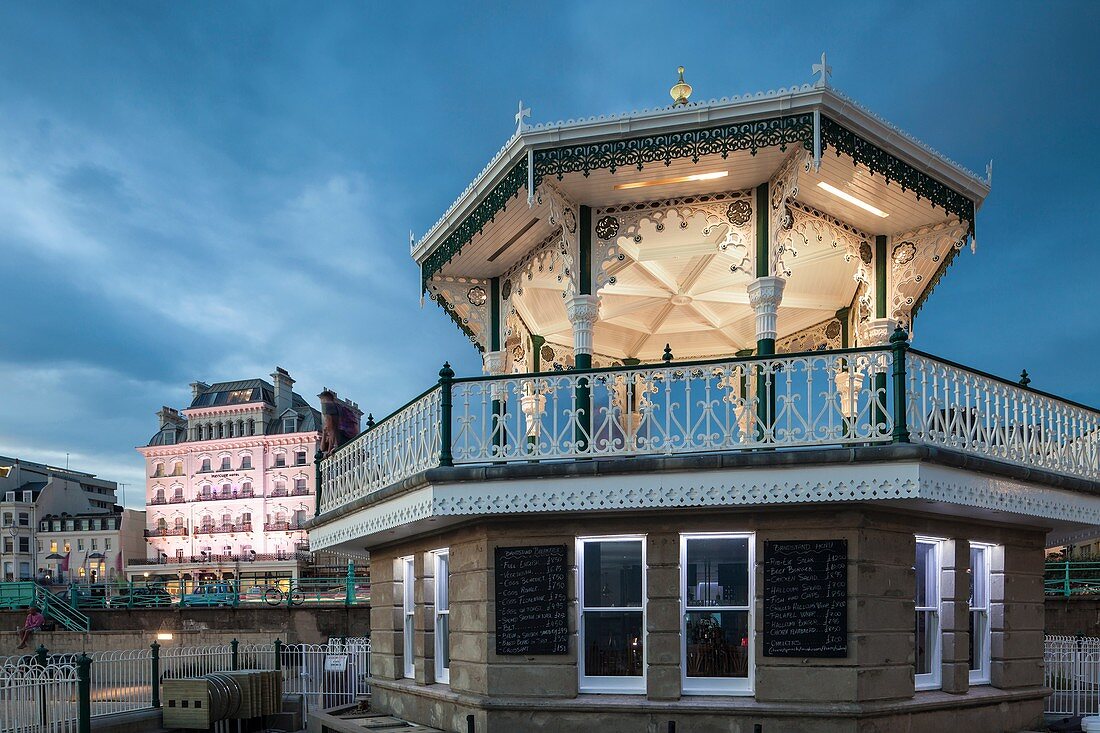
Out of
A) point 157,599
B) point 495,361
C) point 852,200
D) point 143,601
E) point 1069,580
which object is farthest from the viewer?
point 143,601

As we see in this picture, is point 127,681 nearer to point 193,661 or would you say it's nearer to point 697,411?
point 193,661

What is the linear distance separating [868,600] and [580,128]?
24.0 ft

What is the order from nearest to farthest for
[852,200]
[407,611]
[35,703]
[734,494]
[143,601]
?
[734,494]
[852,200]
[35,703]
[407,611]
[143,601]

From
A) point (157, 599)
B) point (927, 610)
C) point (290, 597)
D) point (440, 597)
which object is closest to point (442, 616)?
point (440, 597)

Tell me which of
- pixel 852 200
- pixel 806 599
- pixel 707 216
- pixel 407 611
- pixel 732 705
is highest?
pixel 852 200

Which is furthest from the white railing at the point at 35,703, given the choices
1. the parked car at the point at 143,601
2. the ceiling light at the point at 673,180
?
the parked car at the point at 143,601

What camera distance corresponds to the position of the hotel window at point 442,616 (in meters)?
14.2

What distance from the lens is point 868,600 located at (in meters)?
11.2

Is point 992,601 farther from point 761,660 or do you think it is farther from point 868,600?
point 761,660

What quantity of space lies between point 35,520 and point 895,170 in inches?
4065

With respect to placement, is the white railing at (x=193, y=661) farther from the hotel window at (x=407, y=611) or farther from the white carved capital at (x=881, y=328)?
the white carved capital at (x=881, y=328)

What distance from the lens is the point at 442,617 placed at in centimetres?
1434

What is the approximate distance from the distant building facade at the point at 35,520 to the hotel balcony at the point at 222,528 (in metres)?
9.68

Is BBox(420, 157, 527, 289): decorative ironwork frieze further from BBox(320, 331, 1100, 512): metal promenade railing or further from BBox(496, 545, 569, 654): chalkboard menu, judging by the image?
BBox(496, 545, 569, 654): chalkboard menu
